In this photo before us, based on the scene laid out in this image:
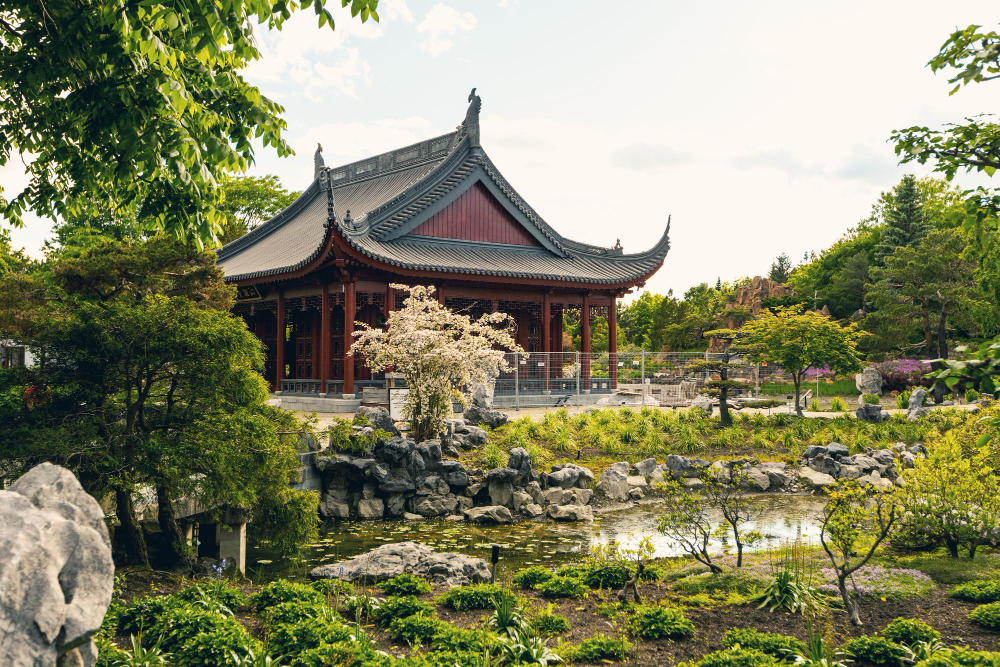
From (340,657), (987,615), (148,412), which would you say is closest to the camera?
(340,657)

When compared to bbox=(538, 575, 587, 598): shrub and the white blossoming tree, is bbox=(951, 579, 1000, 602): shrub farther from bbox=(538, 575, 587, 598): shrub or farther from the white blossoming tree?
the white blossoming tree

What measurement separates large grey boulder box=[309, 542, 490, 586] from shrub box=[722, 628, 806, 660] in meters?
2.93

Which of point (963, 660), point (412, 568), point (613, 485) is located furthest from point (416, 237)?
point (963, 660)

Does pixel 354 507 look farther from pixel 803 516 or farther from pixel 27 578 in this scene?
pixel 27 578

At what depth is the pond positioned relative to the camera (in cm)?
955

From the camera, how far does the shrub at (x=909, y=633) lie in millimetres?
5477

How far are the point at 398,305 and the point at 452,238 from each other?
142 inches

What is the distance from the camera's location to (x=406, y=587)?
23.0 ft

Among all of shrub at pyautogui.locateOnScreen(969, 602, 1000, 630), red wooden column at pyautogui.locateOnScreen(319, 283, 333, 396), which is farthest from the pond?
red wooden column at pyautogui.locateOnScreen(319, 283, 333, 396)

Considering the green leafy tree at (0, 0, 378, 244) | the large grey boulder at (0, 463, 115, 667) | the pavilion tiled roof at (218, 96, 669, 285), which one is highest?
the pavilion tiled roof at (218, 96, 669, 285)

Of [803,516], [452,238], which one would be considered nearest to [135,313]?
[803,516]

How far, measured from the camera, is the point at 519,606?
6406 millimetres

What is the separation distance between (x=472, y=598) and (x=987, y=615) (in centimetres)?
404

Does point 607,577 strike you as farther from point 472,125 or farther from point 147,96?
point 472,125
